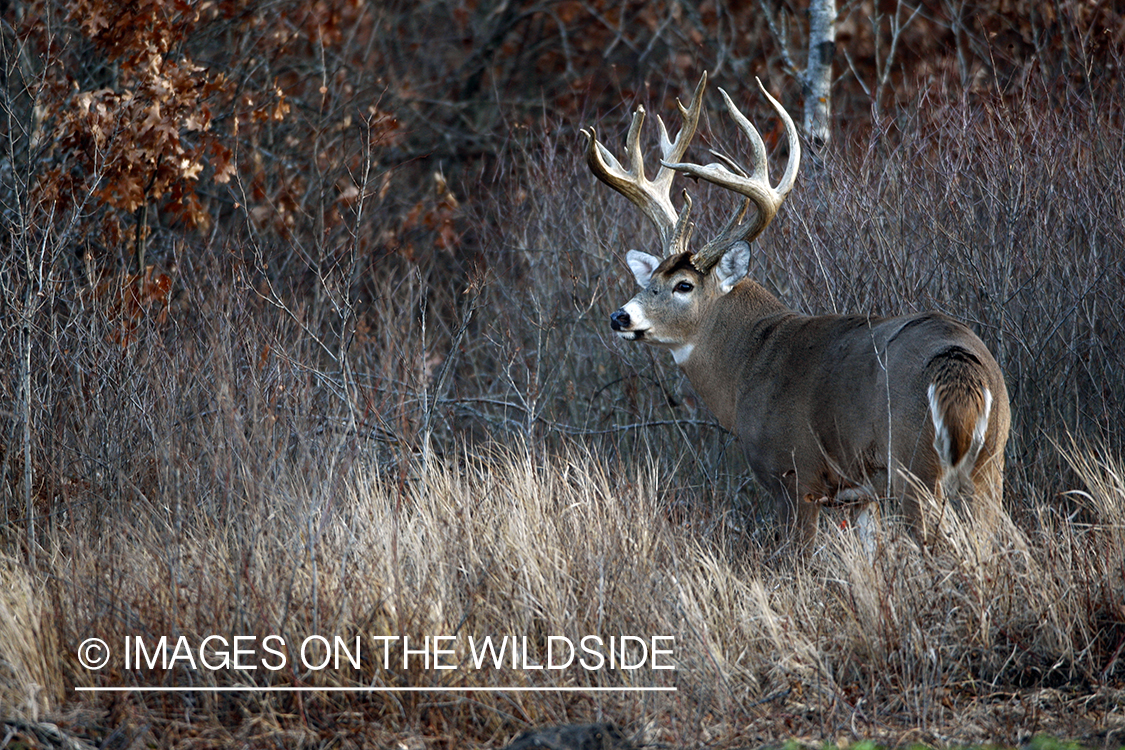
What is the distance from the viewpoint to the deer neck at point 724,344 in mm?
6480

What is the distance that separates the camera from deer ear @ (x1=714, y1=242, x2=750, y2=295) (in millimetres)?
6426

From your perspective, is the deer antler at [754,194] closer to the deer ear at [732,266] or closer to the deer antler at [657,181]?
the deer ear at [732,266]

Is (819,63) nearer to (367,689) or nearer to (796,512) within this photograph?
(796,512)

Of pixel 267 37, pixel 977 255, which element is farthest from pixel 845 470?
pixel 267 37

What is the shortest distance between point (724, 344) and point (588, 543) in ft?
6.30

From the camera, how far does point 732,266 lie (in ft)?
21.3

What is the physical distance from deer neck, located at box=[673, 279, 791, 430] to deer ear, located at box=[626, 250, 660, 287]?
430 mm

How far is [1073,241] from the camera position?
700 centimetres

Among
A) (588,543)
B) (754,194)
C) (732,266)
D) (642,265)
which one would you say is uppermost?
(754,194)

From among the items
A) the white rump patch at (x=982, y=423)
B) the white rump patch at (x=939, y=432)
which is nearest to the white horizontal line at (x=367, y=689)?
the white rump patch at (x=939, y=432)

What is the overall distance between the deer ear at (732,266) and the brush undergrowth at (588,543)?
845mm

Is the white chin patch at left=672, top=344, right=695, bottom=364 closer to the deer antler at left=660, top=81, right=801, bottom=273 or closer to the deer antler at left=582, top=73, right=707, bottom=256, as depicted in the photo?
the deer antler at left=660, top=81, right=801, bottom=273

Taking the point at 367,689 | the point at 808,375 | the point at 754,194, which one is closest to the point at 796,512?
the point at 808,375

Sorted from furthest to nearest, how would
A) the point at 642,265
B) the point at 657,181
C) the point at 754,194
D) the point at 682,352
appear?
1. the point at 657,181
2. the point at 642,265
3. the point at 682,352
4. the point at 754,194
